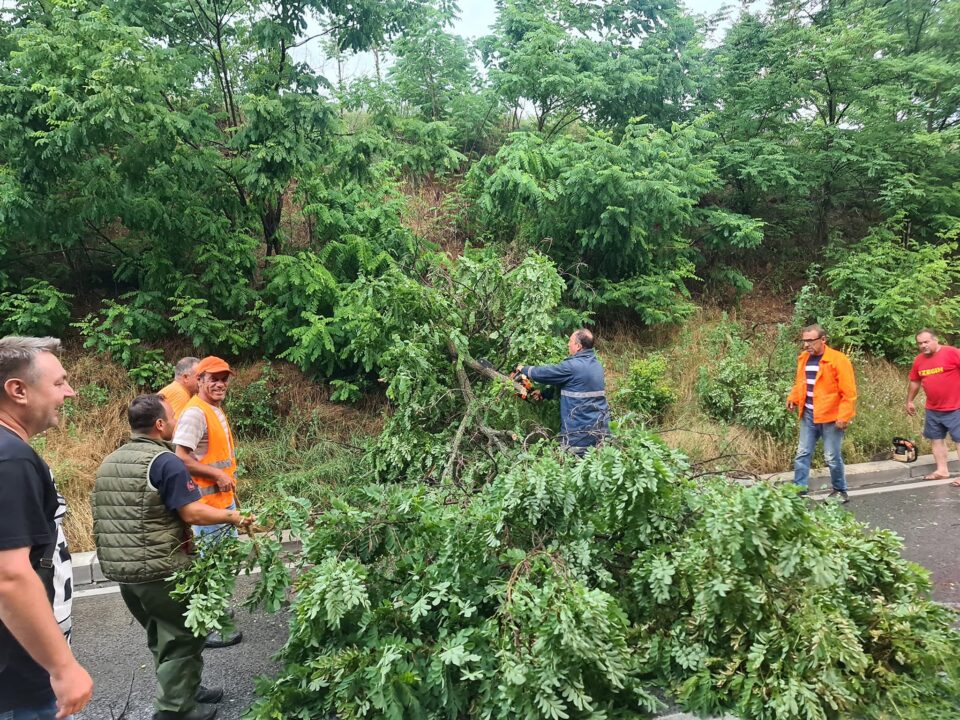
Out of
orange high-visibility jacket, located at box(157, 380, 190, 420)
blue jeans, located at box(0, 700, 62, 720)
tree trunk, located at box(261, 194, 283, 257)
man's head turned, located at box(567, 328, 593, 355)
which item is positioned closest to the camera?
blue jeans, located at box(0, 700, 62, 720)

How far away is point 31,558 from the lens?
200 centimetres

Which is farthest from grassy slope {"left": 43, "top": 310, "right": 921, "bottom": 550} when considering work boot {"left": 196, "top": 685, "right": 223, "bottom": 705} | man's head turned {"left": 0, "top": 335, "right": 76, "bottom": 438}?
man's head turned {"left": 0, "top": 335, "right": 76, "bottom": 438}

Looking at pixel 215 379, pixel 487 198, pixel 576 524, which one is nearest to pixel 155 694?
pixel 215 379

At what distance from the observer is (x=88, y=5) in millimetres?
6742

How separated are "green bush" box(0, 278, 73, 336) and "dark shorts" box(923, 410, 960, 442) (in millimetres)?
9990

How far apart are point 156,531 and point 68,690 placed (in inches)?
45.7

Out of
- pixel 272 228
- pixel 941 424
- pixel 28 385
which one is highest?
pixel 272 228

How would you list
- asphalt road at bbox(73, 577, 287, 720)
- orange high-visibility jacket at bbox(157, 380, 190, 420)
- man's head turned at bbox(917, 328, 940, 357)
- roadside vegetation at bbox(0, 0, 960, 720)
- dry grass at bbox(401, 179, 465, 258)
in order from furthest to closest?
dry grass at bbox(401, 179, 465, 258) < man's head turned at bbox(917, 328, 940, 357) < orange high-visibility jacket at bbox(157, 380, 190, 420) < asphalt road at bbox(73, 577, 287, 720) < roadside vegetation at bbox(0, 0, 960, 720)

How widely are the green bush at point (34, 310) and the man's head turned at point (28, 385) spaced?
223 inches

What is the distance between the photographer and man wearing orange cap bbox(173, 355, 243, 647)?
12.3 feet

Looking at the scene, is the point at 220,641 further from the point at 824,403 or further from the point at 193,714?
the point at 824,403

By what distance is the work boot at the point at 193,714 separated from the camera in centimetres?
308

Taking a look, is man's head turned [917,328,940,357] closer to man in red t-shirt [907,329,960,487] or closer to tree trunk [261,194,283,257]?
man in red t-shirt [907,329,960,487]

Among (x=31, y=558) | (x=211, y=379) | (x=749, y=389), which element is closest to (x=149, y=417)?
(x=211, y=379)
